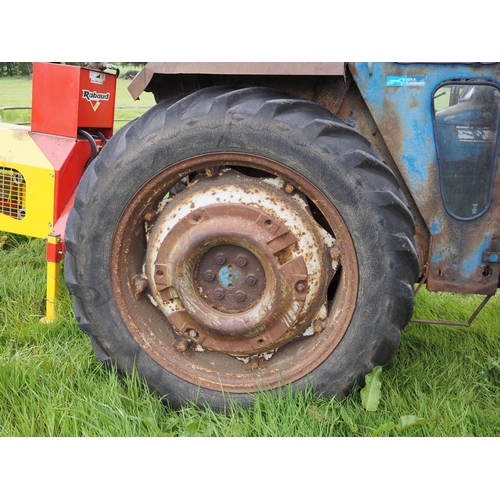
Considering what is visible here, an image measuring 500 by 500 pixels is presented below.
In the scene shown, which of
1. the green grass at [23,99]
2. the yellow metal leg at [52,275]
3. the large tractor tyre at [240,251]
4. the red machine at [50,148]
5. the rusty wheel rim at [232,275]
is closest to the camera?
the large tractor tyre at [240,251]

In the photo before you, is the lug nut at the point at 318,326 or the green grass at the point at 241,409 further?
the lug nut at the point at 318,326

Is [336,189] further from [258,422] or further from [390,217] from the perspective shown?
[258,422]

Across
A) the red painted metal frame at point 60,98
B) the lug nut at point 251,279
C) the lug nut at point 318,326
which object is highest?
the red painted metal frame at point 60,98

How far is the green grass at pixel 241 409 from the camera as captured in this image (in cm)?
190

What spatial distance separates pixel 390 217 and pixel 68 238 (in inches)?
47.4

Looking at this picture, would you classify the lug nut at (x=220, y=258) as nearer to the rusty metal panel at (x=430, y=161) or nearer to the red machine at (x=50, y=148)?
the rusty metal panel at (x=430, y=161)

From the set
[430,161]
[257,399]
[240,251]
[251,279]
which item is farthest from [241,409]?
[430,161]

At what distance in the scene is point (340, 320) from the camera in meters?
1.93

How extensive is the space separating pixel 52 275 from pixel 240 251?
4.20ft

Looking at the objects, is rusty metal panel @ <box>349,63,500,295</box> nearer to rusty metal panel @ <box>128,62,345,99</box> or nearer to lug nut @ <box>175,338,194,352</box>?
rusty metal panel @ <box>128,62,345,99</box>

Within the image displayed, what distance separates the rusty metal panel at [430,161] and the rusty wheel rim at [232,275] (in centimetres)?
40

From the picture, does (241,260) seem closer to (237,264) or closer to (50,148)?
(237,264)

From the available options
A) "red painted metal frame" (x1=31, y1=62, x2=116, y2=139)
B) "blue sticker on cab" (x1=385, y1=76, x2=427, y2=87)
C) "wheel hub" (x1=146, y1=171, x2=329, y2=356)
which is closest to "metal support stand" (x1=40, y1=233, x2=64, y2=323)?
"red painted metal frame" (x1=31, y1=62, x2=116, y2=139)

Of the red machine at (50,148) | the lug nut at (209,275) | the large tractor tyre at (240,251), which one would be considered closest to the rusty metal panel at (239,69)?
the large tractor tyre at (240,251)
